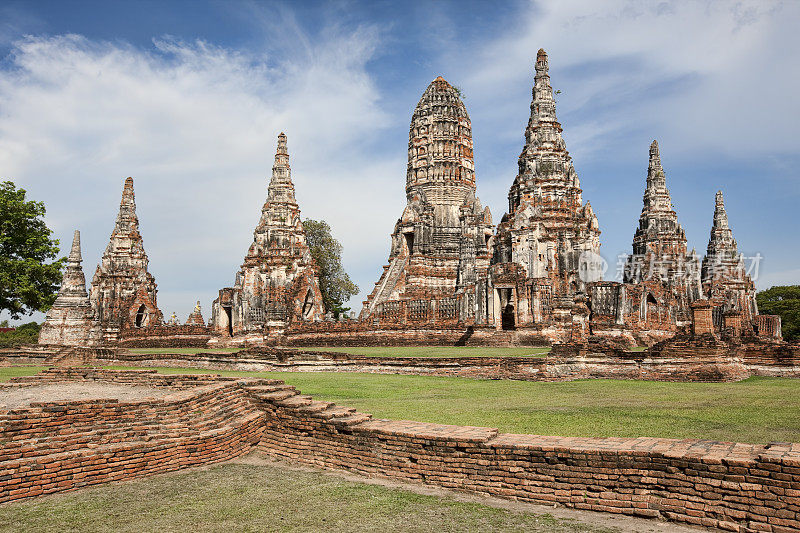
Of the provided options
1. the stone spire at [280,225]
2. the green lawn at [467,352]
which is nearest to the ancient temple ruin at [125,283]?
the stone spire at [280,225]

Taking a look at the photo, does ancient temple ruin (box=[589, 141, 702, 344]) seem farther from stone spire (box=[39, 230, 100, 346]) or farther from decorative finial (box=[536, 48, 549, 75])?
stone spire (box=[39, 230, 100, 346])

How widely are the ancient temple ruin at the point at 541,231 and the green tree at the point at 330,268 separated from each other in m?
16.0

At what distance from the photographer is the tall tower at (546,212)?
30.7m

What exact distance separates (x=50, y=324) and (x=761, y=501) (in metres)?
27.1

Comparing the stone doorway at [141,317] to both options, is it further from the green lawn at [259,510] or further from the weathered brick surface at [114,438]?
the green lawn at [259,510]

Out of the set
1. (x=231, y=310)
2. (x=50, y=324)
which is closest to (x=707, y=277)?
(x=231, y=310)

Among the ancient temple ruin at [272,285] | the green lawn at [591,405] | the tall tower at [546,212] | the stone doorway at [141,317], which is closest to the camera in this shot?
the green lawn at [591,405]

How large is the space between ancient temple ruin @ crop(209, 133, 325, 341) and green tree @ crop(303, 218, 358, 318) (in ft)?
39.3

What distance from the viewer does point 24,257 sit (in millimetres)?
30094

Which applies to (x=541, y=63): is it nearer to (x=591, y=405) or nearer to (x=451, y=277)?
(x=451, y=277)

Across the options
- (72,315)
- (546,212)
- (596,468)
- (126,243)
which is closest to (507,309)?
(546,212)

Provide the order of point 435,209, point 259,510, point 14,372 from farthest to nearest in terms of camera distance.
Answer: point 435,209
point 14,372
point 259,510

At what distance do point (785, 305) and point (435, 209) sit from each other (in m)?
35.4

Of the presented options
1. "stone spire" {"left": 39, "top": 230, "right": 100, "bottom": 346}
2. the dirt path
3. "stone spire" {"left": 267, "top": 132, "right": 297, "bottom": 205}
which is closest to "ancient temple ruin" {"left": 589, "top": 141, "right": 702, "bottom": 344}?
"stone spire" {"left": 267, "top": 132, "right": 297, "bottom": 205}
